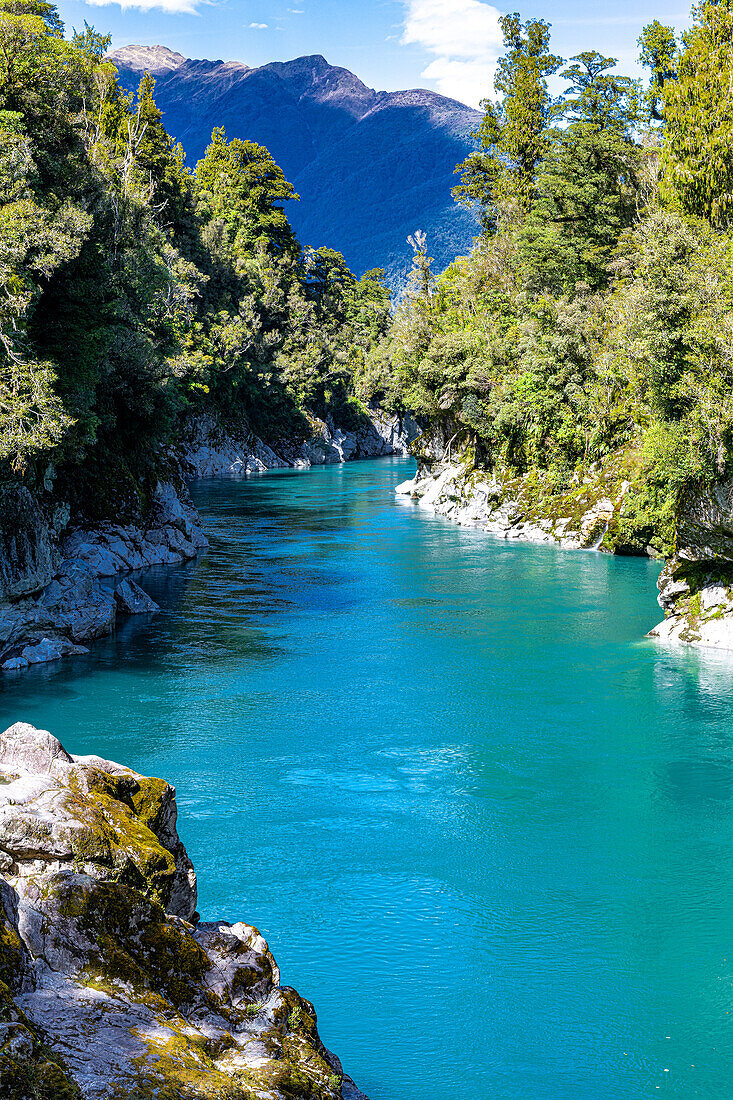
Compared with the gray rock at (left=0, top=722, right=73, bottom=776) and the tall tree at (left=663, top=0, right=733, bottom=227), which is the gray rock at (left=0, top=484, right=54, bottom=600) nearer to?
the gray rock at (left=0, top=722, right=73, bottom=776)

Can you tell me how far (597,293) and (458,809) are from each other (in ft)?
120

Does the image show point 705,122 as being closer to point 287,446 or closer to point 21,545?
point 21,545

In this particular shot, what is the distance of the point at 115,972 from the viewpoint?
6.10 meters

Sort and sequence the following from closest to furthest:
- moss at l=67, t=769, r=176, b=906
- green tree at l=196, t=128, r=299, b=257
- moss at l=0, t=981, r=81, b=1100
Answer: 1. moss at l=0, t=981, r=81, b=1100
2. moss at l=67, t=769, r=176, b=906
3. green tree at l=196, t=128, r=299, b=257

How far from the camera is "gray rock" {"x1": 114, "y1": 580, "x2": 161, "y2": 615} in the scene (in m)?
30.2

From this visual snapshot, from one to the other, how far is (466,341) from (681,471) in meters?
31.6

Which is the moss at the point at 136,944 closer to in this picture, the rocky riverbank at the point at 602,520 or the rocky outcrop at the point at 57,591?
the rocky outcrop at the point at 57,591

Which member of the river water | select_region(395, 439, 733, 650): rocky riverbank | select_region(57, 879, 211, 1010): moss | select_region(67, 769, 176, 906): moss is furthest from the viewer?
select_region(395, 439, 733, 650): rocky riverbank

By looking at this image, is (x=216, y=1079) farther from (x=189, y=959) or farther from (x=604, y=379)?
(x=604, y=379)

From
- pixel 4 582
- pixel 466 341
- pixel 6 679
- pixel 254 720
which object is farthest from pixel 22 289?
pixel 466 341

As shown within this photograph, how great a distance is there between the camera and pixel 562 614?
97.2 ft

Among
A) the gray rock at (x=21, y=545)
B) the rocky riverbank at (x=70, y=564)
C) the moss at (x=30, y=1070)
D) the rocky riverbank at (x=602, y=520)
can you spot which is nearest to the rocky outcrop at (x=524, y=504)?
the rocky riverbank at (x=602, y=520)

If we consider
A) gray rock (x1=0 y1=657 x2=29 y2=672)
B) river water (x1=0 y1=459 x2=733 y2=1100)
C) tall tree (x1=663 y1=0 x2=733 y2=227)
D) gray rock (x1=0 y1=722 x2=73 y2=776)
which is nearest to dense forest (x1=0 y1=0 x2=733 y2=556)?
tall tree (x1=663 y1=0 x2=733 y2=227)

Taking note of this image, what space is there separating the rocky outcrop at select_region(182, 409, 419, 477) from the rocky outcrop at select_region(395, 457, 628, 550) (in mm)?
24182
